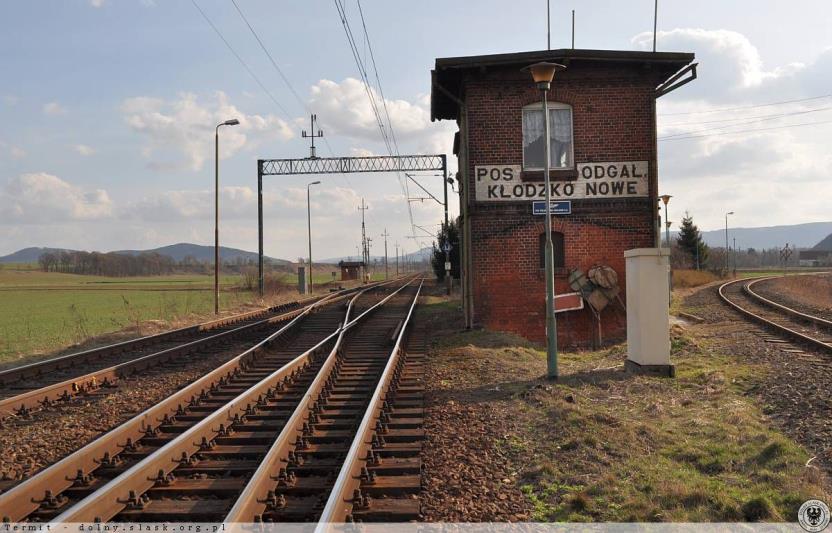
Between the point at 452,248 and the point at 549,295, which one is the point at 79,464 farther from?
the point at 452,248

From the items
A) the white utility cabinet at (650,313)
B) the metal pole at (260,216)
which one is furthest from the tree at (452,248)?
the white utility cabinet at (650,313)

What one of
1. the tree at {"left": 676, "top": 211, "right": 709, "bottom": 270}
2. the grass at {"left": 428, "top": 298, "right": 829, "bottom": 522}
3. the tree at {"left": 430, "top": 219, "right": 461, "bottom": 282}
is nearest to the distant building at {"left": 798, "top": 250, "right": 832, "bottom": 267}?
the tree at {"left": 676, "top": 211, "right": 709, "bottom": 270}

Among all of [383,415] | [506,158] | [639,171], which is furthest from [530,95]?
[383,415]

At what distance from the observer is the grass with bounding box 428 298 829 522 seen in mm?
5137

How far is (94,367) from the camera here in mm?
12281

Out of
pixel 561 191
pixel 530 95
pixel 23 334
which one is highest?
pixel 530 95

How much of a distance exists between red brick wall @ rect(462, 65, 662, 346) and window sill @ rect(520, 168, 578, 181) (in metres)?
0.36

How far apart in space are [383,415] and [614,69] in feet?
39.5

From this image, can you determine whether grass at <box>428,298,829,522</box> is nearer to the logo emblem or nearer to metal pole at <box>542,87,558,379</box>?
the logo emblem

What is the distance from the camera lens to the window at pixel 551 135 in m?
17.0

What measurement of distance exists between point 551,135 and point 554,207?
5171 millimetres

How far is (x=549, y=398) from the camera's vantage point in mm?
8797

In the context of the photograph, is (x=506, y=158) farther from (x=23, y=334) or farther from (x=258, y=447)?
(x=23, y=334)

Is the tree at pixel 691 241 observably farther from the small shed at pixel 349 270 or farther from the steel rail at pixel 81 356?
the steel rail at pixel 81 356
